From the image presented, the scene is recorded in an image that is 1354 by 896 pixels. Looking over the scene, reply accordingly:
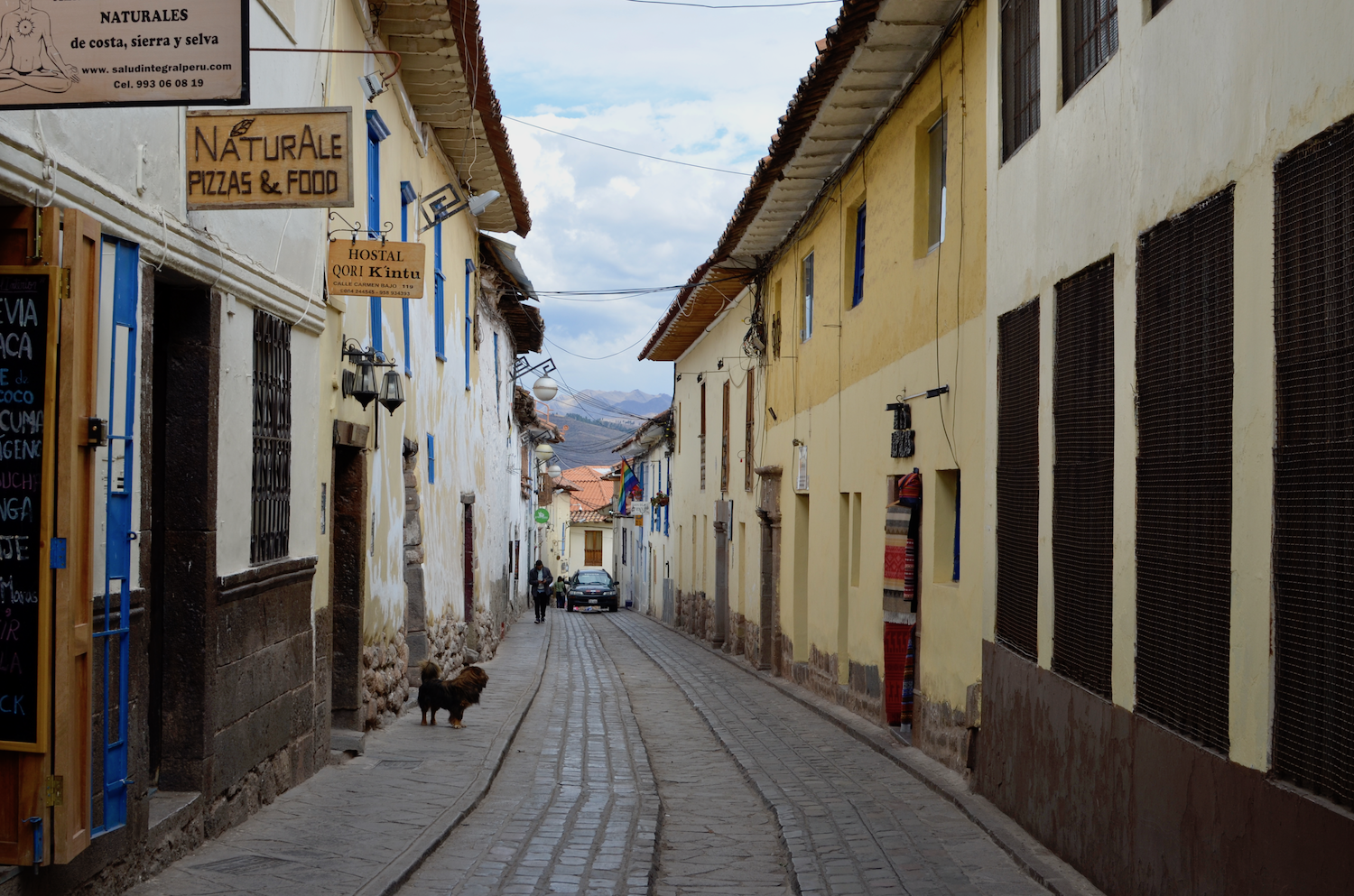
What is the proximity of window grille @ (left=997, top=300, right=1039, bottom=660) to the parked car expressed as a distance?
125 ft

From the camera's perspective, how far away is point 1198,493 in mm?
5672

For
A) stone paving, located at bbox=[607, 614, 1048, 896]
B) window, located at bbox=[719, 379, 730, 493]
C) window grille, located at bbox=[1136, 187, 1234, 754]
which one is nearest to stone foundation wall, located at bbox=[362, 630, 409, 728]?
stone paving, located at bbox=[607, 614, 1048, 896]

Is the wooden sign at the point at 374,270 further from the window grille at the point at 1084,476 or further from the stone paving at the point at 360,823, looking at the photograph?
the window grille at the point at 1084,476

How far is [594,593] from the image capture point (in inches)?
1843

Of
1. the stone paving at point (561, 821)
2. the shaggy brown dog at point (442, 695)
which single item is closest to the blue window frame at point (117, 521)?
the stone paving at point (561, 821)

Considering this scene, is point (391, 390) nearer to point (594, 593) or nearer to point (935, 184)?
point (935, 184)

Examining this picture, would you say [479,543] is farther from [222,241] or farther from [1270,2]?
[1270,2]

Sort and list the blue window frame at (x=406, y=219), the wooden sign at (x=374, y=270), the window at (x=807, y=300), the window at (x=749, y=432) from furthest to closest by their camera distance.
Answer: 1. the window at (x=749, y=432)
2. the window at (x=807, y=300)
3. the blue window frame at (x=406, y=219)
4. the wooden sign at (x=374, y=270)

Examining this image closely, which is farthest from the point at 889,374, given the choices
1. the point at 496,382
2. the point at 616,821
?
the point at 496,382

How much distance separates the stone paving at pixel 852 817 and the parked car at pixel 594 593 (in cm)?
3174

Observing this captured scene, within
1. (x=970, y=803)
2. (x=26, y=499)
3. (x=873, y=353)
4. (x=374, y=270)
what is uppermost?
(x=374, y=270)

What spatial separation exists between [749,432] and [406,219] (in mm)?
9902

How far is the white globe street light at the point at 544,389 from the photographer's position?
29078 millimetres

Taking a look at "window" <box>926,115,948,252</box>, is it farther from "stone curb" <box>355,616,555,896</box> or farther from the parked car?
the parked car
